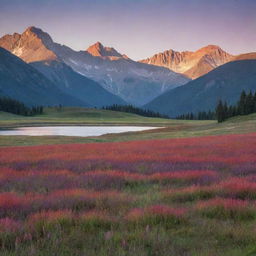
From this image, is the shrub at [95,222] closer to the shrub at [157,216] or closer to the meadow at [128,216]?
the meadow at [128,216]

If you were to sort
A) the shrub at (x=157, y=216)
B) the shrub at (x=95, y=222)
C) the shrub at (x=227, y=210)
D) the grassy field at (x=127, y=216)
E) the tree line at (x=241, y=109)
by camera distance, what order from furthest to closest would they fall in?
the tree line at (x=241, y=109) → the shrub at (x=227, y=210) → the shrub at (x=157, y=216) → the shrub at (x=95, y=222) → the grassy field at (x=127, y=216)

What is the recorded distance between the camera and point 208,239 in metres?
7.26

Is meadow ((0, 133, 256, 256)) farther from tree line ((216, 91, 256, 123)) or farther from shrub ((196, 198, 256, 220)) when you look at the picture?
tree line ((216, 91, 256, 123))

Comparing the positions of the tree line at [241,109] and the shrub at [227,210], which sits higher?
the tree line at [241,109]

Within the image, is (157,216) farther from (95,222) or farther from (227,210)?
(227,210)

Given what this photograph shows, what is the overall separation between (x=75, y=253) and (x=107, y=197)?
3922 mm

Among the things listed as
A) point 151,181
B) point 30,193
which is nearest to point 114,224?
point 30,193

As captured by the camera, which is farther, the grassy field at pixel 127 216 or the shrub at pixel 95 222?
the shrub at pixel 95 222

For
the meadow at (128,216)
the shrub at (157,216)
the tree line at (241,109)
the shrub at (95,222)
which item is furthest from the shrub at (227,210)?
the tree line at (241,109)

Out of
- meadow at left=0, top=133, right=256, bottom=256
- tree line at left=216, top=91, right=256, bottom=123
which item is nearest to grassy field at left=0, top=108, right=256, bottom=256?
meadow at left=0, top=133, right=256, bottom=256

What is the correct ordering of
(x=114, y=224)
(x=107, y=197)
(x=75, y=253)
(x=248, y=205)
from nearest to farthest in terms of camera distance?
1. (x=75, y=253)
2. (x=114, y=224)
3. (x=248, y=205)
4. (x=107, y=197)

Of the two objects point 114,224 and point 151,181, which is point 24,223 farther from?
point 151,181

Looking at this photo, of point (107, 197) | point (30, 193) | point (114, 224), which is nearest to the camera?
point (114, 224)

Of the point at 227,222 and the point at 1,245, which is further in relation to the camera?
the point at 227,222
